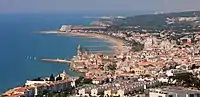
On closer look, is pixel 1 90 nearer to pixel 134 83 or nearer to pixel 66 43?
pixel 134 83

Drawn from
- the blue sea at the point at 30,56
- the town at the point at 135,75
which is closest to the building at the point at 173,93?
the town at the point at 135,75

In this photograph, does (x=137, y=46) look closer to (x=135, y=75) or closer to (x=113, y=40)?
(x=113, y=40)

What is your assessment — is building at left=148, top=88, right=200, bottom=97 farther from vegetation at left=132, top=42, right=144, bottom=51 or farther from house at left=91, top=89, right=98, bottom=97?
vegetation at left=132, top=42, right=144, bottom=51

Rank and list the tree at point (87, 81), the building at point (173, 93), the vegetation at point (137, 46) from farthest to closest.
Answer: the vegetation at point (137, 46)
the tree at point (87, 81)
the building at point (173, 93)

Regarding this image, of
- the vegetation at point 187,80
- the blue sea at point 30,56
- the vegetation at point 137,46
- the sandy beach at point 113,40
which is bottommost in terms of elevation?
the blue sea at point 30,56

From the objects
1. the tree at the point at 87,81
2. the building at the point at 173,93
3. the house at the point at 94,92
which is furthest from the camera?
the tree at the point at 87,81

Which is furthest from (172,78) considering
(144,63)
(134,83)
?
(144,63)

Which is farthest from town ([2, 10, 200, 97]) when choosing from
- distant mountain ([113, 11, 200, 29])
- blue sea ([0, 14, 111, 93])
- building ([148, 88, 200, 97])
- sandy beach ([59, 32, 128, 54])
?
distant mountain ([113, 11, 200, 29])

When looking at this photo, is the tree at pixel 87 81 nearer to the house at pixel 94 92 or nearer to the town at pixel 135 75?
the town at pixel 135 75

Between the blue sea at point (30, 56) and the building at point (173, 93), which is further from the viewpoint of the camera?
the blue sea at point (30, 56)

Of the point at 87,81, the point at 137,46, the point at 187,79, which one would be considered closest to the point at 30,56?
the point at 137,46
